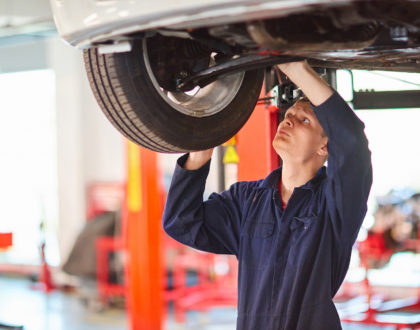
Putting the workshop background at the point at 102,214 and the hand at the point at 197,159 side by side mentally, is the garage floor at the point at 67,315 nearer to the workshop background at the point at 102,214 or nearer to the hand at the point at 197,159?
the workshop background at the point at 102,214

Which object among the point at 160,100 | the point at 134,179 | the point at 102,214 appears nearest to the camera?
the point at 160,100

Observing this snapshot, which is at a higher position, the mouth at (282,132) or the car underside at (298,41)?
the car underside at (298,41)

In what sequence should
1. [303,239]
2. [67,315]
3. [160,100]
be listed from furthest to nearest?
[67,315], [303,239], [160,100]

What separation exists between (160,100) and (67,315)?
467 cm

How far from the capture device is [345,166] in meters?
1.58

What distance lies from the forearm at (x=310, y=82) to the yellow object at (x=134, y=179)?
300cm

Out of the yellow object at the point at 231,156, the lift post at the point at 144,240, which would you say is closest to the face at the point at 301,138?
the yellow object at the point at 231,156

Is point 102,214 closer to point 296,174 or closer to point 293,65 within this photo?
point 296,174

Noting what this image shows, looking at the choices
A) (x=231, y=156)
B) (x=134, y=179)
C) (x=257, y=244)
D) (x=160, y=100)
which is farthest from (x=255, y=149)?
(x=134, y=179)

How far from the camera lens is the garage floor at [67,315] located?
5.13 metres

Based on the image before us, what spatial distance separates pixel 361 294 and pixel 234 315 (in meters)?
1.22

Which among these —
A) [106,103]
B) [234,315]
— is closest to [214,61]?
[106,103]

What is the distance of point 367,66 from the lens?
1.97 metres

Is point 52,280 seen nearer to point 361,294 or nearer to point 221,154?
point 361,294
